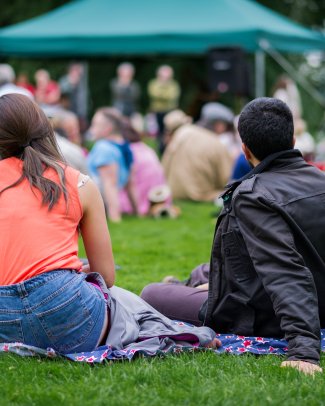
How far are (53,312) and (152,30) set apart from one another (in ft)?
40.9

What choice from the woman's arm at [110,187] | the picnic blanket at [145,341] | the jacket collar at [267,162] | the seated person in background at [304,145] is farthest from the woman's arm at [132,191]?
the jacket collar at [267,162]

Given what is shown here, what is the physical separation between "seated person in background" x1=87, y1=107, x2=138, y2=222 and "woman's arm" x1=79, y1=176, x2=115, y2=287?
576 centimetres

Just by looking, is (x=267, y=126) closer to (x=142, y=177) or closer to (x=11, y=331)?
(x=11, y=331)

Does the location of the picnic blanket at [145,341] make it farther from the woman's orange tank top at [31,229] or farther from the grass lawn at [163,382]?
the woman's orange tank top at [31,229]

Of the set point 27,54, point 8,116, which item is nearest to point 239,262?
point 8,116

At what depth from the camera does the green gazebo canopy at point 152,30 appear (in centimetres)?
1552

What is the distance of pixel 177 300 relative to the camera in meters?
4.61

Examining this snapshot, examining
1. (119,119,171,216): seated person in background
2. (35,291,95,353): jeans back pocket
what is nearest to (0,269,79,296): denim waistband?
(35,291,95,353): jeans back pocket

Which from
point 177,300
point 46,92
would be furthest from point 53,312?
point 46,92

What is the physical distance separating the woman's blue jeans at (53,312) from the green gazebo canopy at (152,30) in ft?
38.6

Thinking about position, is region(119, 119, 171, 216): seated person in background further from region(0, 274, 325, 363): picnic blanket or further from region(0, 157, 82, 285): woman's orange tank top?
region(0, 157, 82, 285): woman's orange tank top

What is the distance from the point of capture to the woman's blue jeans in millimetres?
3785

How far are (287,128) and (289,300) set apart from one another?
838mm

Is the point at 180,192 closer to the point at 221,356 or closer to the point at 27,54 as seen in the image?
the point at 27,54
